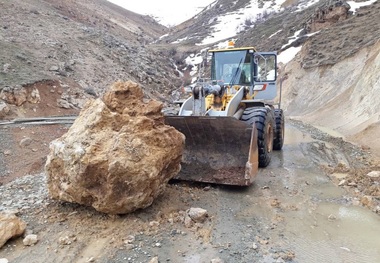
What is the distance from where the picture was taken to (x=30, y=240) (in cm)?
489

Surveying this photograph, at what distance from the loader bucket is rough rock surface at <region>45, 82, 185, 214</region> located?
4.79 ft

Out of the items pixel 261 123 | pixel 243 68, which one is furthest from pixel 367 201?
pixel 243 68

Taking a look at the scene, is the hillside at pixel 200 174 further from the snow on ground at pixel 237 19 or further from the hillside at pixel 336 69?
the snow on ground at pixel 237 19

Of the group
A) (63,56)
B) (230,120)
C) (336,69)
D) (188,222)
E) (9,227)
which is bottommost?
(188,222)

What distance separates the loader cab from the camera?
925 centimetres

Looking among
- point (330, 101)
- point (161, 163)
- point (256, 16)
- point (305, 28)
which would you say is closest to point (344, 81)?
point (330, 101)

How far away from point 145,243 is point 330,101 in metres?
16.9

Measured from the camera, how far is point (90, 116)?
5.51 meters

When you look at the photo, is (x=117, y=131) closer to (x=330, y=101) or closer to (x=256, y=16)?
(x=330, y=101)

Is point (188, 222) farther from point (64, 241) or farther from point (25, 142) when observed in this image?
point (25, 142)

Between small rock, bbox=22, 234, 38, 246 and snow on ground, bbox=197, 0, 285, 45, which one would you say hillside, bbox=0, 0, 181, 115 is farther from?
snow on ground, bbox=197, 0, 285, 45

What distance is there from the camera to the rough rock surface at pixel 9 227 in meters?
4.83

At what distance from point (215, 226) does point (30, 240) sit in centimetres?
→ 248

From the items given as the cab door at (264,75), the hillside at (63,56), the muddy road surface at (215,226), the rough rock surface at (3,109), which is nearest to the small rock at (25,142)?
the rough rock surface at (3,109)
